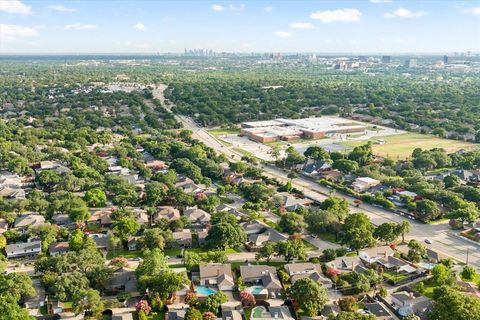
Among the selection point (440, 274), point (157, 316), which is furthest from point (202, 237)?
point (440, 274)

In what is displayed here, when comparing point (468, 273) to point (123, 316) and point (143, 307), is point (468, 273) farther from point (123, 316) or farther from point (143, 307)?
point (123, 316)

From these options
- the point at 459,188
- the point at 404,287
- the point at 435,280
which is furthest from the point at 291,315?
the point at 459,188

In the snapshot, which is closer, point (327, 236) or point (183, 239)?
point (183, 239)

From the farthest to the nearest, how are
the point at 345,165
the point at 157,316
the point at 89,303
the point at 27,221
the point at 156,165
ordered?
the point at 156,165 → the point at 345,165 → the point at 27,221 → the point at 157,316 → the point at 89,303

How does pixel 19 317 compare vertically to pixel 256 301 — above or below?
above

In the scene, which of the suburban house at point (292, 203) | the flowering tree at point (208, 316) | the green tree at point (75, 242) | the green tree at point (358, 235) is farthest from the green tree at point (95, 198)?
the green tree at point (358, 235)

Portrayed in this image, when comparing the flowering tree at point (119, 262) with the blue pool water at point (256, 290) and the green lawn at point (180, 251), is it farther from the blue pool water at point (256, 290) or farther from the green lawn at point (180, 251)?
the blue pool water at point (256, 290)

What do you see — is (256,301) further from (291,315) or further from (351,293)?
(351,293)
